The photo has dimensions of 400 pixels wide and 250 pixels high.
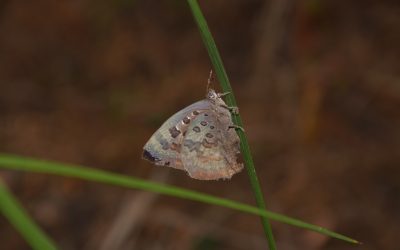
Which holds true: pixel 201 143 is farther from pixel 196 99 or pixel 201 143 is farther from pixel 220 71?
pixel 196 99

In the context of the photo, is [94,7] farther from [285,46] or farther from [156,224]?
[156,224]

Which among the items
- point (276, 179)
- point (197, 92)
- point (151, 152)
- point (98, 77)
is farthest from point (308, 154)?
point (151, 152)

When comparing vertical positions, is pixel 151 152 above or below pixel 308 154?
above

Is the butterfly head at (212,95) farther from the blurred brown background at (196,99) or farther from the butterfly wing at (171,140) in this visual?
the blurred brown background at (196,99)

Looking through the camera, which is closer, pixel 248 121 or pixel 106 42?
pixel 248 121

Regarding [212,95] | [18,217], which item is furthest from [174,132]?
[18,217]

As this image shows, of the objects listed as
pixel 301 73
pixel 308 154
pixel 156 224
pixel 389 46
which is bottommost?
pixel 156 224
